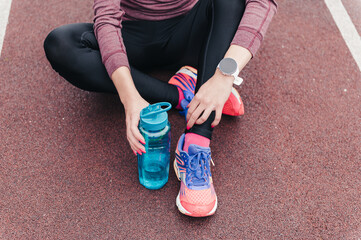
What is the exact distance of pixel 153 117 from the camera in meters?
1.34

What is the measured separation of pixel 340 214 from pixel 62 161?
1.37 metres

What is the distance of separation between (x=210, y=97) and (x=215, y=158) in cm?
A: 49

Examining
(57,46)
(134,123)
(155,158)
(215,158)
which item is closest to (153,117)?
(134,123)

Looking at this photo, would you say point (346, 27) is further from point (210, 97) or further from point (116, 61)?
point (116, 61)

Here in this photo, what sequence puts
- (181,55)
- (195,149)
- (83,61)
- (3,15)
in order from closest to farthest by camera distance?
(195,149)
(83,61)
(181,55)
(3,15)

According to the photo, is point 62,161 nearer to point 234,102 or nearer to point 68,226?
point 68,226

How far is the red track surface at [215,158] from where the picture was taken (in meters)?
1.52

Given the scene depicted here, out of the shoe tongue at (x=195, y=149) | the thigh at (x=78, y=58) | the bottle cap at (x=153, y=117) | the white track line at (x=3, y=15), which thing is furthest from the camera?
the white track line at (x=3, y=15)

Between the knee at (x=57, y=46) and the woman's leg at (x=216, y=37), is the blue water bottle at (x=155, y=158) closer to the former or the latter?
the woman's leg at (x=216, y=37)

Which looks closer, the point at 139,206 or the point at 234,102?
the point at 139,206

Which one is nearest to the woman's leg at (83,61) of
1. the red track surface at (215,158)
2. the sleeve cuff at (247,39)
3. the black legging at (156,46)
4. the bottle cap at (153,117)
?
A: the black legging at (156,46)

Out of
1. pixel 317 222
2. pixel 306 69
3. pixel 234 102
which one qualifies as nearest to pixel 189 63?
pixel 234 102

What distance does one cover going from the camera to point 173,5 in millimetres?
1676

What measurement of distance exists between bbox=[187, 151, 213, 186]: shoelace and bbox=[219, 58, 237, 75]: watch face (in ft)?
1.20
